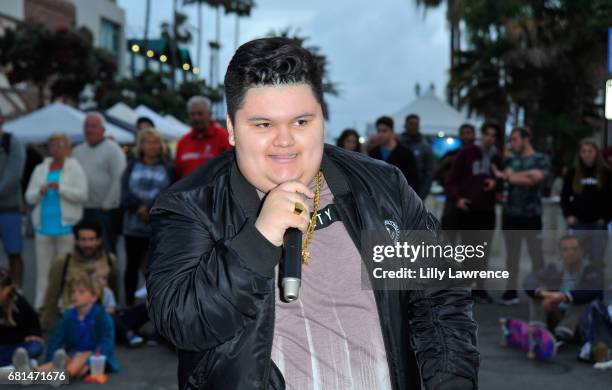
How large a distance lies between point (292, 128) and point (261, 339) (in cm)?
45

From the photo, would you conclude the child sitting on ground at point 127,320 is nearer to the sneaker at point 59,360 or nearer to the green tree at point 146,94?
the sneaker at point 59,360

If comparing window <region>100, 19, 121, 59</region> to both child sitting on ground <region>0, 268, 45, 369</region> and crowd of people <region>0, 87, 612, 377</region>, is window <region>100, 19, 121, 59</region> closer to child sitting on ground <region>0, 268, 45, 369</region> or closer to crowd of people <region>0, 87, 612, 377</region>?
crowd of people <region>0, 87, 612, 377</region>

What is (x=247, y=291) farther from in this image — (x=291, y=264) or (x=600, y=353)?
(x=600, y=353)

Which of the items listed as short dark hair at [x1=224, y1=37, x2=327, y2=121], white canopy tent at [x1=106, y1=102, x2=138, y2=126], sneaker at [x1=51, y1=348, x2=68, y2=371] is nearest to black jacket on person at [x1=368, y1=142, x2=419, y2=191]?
sneaker at [x1=51, y1=348, x2=68, y2=371]

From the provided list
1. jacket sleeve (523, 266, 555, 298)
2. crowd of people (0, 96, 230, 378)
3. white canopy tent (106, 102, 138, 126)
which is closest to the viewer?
crowd of people (0, 96, 230, 378)

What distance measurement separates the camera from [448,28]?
125 feet

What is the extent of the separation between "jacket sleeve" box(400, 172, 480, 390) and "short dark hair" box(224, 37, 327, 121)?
552 millimetres

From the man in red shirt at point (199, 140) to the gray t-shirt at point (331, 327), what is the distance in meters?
6.24

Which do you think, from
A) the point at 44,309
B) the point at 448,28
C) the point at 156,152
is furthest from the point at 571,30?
the point at 44,309

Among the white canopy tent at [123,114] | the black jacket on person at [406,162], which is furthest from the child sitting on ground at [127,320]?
the white canopy tent at [123,114]

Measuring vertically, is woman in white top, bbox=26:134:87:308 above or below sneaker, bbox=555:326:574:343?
above

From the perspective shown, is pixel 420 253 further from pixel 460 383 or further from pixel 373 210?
pixel 460 383

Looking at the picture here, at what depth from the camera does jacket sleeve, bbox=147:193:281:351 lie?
1539 mm

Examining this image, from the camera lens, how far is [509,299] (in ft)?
28.4
